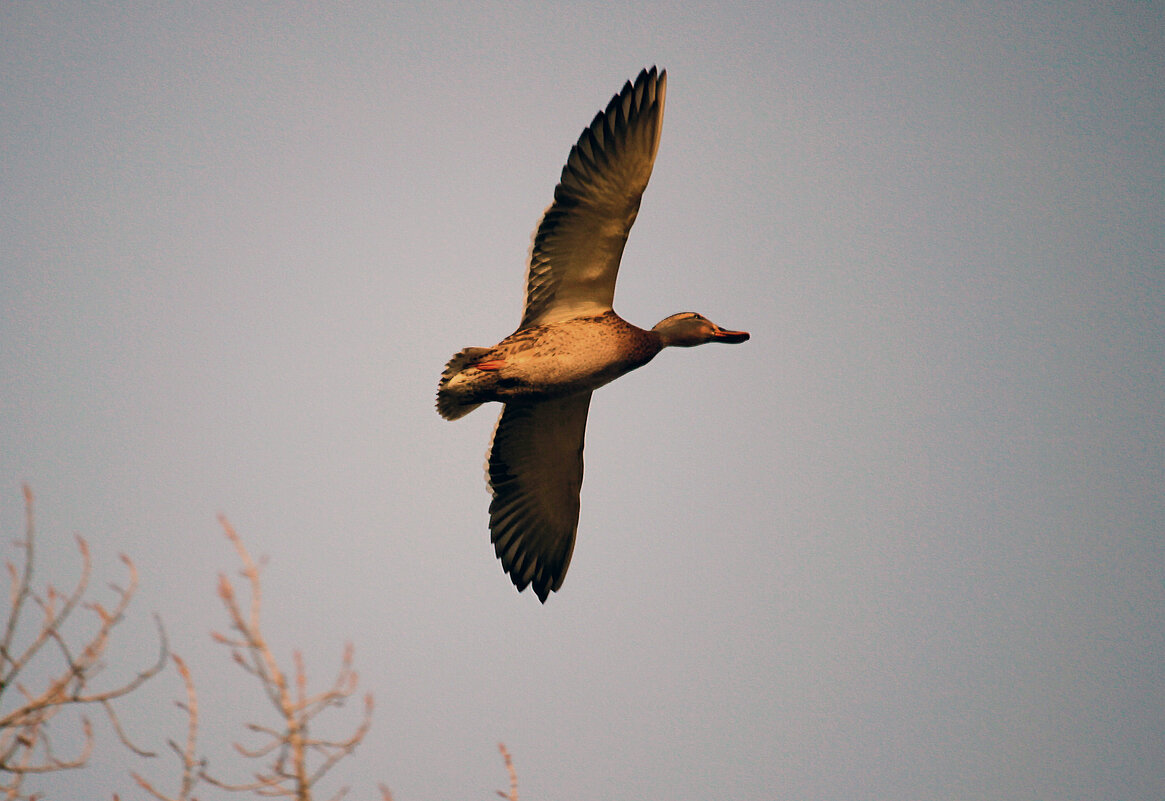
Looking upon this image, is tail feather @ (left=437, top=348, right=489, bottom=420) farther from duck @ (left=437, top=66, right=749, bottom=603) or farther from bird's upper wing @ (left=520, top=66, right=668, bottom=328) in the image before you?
bird's upper wing @ (left=520, top=66, right=668, bottom=328)

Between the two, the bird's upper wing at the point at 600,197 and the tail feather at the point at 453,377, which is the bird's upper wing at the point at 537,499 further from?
the bird's upper wing at the point at 600,197

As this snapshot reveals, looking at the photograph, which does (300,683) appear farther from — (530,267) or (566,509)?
(566,509)

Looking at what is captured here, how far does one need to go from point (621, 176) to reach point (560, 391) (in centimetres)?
170

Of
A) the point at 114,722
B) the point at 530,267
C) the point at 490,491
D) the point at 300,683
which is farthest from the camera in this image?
the point at 490,491

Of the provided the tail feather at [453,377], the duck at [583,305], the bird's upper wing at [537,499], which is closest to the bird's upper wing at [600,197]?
the duck at [583,305]

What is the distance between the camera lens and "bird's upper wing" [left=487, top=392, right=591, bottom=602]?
330 inches

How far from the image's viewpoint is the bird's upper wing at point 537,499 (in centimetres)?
838

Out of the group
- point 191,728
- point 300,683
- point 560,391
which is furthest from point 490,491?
point 191,728

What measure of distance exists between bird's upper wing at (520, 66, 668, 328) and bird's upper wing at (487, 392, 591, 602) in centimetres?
141

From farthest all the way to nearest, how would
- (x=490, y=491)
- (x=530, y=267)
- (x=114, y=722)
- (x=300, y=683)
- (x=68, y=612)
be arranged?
(x=490, y=491) < (x=530, y=267) < (x=300, y=683) < (x=68, y=612) < (x=114, y=722)

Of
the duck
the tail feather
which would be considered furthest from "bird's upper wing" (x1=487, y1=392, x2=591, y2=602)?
the tail feather

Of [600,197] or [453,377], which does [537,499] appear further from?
[600,197]

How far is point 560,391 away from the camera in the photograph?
7367 millimetres

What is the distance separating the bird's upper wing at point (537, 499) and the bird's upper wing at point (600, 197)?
141cm
